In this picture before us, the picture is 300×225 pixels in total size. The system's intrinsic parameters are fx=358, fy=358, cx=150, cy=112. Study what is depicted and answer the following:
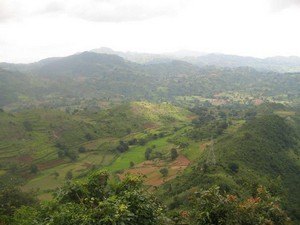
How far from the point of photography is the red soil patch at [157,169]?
249ft

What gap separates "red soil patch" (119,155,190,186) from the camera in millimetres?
75744

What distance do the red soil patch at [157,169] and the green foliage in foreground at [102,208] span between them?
163 feet

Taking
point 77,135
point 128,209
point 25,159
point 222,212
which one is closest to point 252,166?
point 222,212

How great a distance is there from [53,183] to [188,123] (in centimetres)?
7045

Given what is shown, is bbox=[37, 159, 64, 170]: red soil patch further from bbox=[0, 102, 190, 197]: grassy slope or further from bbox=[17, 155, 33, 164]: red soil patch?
bbox=[17, 155, 33, 164]: red soil patch

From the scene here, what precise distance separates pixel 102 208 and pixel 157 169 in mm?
64970

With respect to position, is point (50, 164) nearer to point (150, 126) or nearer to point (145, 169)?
point (145, 169)

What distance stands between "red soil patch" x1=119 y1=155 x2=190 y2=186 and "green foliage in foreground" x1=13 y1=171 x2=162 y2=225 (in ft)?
163

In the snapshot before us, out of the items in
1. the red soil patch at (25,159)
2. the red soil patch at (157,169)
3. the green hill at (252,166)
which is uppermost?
the green hill at (252,166)

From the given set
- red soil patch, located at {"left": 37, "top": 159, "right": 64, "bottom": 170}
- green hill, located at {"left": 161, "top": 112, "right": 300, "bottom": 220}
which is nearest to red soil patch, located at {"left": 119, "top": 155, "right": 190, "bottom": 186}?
green hill, located at {"left": 161, "top": 112, "right": 300, "bottom": 220}

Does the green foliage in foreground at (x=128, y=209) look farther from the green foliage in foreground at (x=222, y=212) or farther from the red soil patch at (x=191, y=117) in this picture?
the red soil patch at (x=191, y=117)

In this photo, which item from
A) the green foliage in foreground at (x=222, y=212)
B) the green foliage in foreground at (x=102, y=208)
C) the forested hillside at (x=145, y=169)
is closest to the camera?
the green foliage in foreground at (x=102, y=208)

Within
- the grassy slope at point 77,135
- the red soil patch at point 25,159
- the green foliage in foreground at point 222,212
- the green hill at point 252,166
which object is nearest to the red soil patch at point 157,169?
the grassy slope at point 77,135

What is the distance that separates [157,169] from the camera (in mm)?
83188
